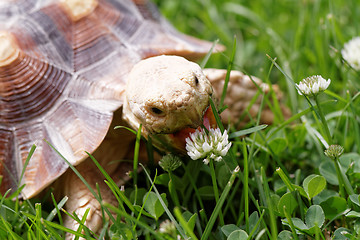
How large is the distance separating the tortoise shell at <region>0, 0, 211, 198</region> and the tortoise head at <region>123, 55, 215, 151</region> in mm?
189

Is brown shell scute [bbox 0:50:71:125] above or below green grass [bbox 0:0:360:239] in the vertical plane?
above

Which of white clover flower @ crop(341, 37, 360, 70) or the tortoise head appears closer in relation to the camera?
the tortoise head

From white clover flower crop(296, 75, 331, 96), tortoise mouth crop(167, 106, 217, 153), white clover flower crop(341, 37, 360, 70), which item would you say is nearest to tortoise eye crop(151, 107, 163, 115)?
tortoise mouth crop(167, 106, 217, 153)

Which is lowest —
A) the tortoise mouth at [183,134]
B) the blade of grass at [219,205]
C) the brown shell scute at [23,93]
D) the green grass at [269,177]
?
the green grass at [269,177]

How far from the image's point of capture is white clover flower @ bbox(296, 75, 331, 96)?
1279 millimetres

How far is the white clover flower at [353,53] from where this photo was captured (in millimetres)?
1892

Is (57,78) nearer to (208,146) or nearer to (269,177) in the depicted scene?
(208,146)

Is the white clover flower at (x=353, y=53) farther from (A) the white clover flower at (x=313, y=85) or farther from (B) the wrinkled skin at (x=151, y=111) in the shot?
(B) the wrinkled skin at (x=151, y=111)

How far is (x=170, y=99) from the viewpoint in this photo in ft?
4.09

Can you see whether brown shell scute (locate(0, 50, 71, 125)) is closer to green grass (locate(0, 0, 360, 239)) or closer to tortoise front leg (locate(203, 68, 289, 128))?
green grass (locate(0, 0, 360, 239))

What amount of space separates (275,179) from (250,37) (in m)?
1.49

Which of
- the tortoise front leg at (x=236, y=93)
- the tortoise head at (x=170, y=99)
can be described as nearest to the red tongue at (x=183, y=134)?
the tortoise head at (x=170, y=99)

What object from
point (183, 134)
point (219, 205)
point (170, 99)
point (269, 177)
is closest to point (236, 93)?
point (269, 177)

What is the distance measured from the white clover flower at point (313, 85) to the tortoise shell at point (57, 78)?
65 centimetres
